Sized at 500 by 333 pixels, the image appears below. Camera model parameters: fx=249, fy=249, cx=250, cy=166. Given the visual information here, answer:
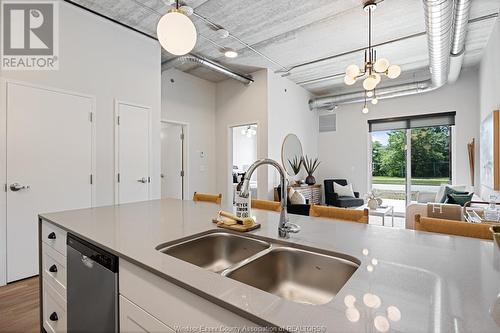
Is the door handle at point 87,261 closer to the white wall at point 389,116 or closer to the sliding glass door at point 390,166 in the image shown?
the sliding glass door at point 390,166

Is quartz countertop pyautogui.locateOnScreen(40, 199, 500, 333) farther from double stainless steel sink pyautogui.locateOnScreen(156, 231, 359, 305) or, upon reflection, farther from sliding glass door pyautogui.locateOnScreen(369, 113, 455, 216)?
sliding glass door pyautogui.locateOnScreen(369, 113, 455, 216)

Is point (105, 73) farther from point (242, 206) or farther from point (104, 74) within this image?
point (242, 206)

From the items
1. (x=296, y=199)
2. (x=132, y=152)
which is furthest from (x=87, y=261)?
(x=296, y=199)

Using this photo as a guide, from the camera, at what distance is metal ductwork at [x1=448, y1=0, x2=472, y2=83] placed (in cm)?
250

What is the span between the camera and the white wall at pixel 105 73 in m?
2.89

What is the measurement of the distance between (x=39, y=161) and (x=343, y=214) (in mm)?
3124

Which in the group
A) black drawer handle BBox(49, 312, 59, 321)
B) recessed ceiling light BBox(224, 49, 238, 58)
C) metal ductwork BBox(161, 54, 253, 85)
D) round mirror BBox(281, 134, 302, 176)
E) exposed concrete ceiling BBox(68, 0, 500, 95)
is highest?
exposed concrete ceiling BBox(68, 0, 500, 95)

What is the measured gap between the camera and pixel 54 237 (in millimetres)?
1547

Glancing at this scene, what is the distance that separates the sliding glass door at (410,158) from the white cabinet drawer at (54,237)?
5.53m

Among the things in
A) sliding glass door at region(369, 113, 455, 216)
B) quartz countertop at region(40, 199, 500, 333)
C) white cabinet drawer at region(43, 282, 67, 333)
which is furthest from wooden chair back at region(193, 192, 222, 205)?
sliding glass door at region(369, 113, 455, 216)

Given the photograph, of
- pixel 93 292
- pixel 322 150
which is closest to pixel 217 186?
pixel 322 150

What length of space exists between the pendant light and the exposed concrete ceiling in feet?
4.70

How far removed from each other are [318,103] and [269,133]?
7.07ft

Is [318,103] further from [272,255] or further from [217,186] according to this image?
[272,255]
